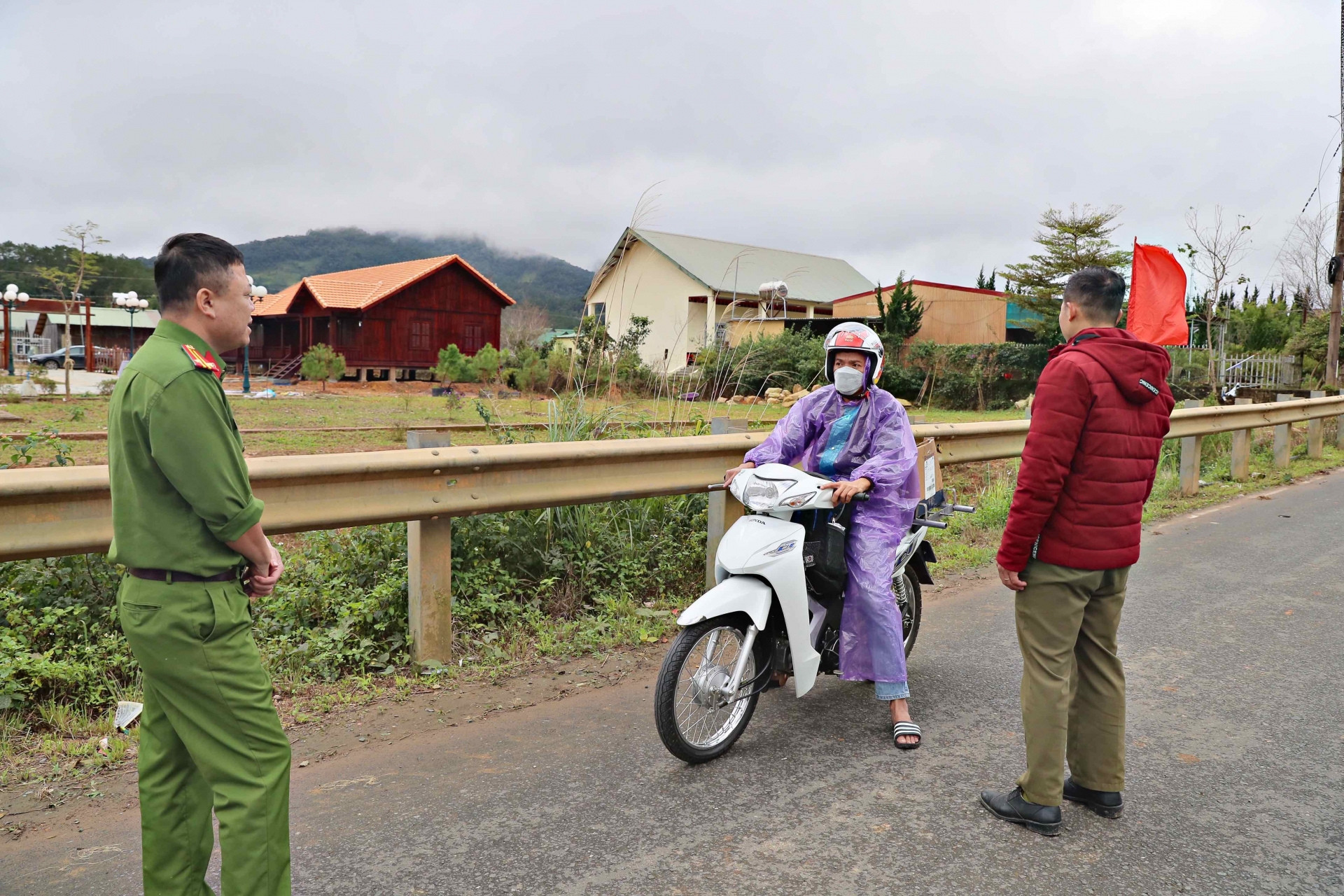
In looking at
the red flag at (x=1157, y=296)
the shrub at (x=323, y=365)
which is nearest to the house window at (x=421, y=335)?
the shrub at (x=323, y=365)

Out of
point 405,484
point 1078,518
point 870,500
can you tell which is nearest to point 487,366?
point 405,484

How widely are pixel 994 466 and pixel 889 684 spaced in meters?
9.22

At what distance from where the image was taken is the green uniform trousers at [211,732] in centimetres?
246

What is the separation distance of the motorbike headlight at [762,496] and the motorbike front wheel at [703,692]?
486 mm

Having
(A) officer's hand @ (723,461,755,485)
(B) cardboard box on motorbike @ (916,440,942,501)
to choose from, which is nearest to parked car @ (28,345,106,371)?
(A) officer's hand @ (723,461,755,485)

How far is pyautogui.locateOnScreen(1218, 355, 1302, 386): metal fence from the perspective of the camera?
95.5 ft

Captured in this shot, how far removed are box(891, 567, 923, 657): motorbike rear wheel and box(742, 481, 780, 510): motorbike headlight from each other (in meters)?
1.20

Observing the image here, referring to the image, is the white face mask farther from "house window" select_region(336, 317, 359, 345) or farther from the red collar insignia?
"house window" select_region(336, 317, 359, 345)

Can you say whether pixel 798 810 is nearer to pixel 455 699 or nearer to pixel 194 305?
pixel 455 699

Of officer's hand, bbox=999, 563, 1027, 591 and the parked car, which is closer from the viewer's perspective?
officer's hand, bbox=999, 563, 1027, 591

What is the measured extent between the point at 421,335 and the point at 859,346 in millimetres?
40806

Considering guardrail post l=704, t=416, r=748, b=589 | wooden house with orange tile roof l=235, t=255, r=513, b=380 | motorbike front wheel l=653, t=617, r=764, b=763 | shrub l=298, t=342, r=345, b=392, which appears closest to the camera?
motorbike front wheel l=653, t=617, r=764, b=763

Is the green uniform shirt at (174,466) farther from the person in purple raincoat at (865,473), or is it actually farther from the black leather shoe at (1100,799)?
the black leather shoe at (1100,799)

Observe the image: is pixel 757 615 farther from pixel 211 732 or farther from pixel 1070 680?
pixel 211 732
